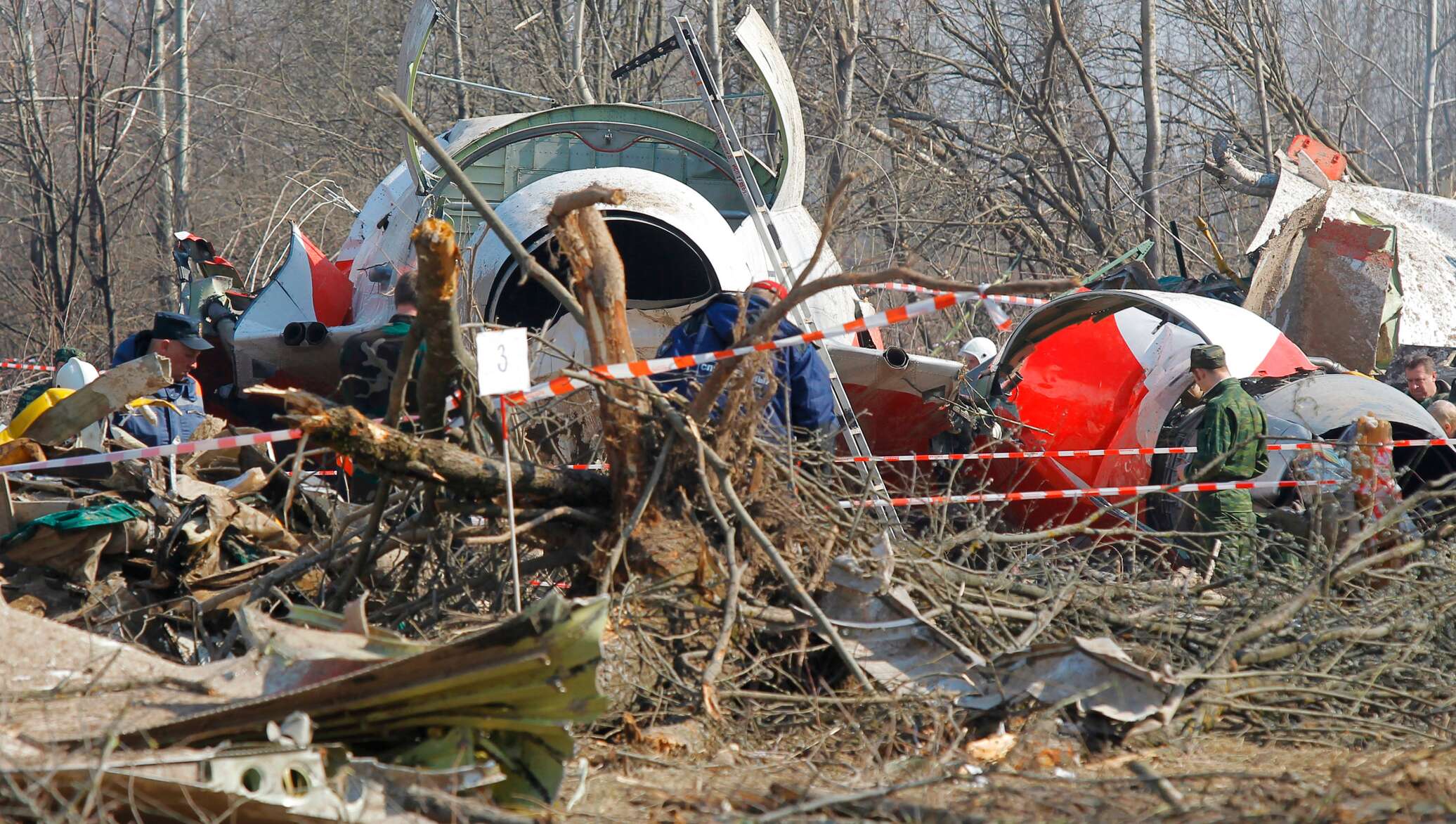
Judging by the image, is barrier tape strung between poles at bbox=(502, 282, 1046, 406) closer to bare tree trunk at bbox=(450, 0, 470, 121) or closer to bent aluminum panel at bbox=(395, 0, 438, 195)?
bent aluminum panel at bbox=(395, 0, 438, 195)

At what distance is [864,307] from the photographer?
9.23m

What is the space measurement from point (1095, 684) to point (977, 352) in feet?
18.1

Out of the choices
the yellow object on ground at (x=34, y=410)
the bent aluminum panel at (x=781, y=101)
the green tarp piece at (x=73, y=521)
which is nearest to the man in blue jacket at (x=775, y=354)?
the green tarp piece at (x=73, y=521)

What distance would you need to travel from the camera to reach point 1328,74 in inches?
1099

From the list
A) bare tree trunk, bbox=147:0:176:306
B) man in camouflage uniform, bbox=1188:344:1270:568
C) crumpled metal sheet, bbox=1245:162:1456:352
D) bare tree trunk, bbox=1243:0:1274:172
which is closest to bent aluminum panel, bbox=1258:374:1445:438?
man in camouflage uniform, bbox=1188:344:1270:568

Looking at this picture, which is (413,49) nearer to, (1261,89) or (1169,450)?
(1169,450)

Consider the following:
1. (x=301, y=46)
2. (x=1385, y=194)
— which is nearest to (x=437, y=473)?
(x=1385, y=194)

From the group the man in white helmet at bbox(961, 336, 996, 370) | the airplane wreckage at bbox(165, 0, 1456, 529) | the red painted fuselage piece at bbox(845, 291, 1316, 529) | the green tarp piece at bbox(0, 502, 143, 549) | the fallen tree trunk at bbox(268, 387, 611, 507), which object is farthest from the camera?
the man in white helmet at bbox(961, 336, 996, 370)

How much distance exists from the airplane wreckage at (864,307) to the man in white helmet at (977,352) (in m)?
0.21

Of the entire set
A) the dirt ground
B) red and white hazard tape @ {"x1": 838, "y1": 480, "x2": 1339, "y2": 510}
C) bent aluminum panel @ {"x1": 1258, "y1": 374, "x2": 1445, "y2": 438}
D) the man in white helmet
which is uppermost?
the man in white helmet

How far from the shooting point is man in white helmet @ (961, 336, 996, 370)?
9.24 m

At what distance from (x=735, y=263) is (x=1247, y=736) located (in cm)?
442

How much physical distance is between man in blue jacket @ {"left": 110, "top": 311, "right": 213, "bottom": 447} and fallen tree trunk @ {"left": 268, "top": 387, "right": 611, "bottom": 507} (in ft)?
8.62

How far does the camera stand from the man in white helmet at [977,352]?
9.24m
